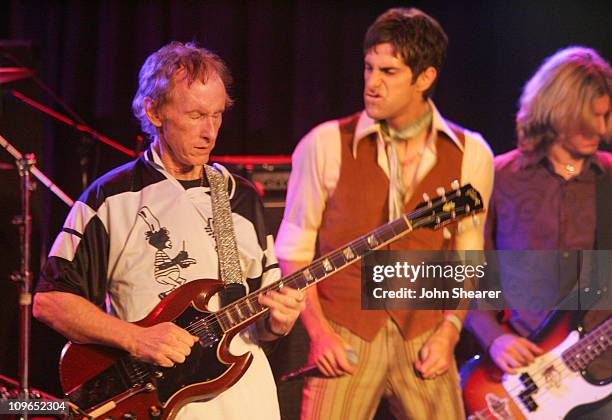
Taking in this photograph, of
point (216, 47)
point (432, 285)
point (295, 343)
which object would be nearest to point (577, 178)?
point (432, 285)

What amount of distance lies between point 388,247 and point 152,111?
1.10 m

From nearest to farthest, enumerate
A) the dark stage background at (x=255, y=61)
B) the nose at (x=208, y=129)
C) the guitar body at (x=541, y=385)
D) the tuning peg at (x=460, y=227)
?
the nose at (x=208, y=129)
the tuning peg at (x=460, y=227)
the guitar body at (x=541, y=385)
the dark stage background at (x=255, y=61)

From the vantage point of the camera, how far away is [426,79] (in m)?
3.48

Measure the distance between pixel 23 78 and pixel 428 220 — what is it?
6.01 ft

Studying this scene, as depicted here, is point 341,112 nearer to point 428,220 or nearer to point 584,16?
point 428,220

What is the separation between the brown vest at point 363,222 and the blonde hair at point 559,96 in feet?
1.19

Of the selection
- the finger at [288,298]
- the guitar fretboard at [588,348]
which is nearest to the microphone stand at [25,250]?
the finger at [288,298]

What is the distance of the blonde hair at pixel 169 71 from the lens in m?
3.12

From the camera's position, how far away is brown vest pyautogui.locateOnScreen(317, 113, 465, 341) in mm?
3414

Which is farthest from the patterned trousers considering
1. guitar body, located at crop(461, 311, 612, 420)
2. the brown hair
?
the brown hair

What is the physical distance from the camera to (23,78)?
3582 mm

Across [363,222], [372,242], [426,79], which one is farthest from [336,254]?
[426,79]

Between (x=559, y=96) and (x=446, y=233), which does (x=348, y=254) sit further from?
(x=559, y=96)

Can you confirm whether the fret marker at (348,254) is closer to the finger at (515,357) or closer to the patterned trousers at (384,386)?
the patterned trousers at (384,386)
